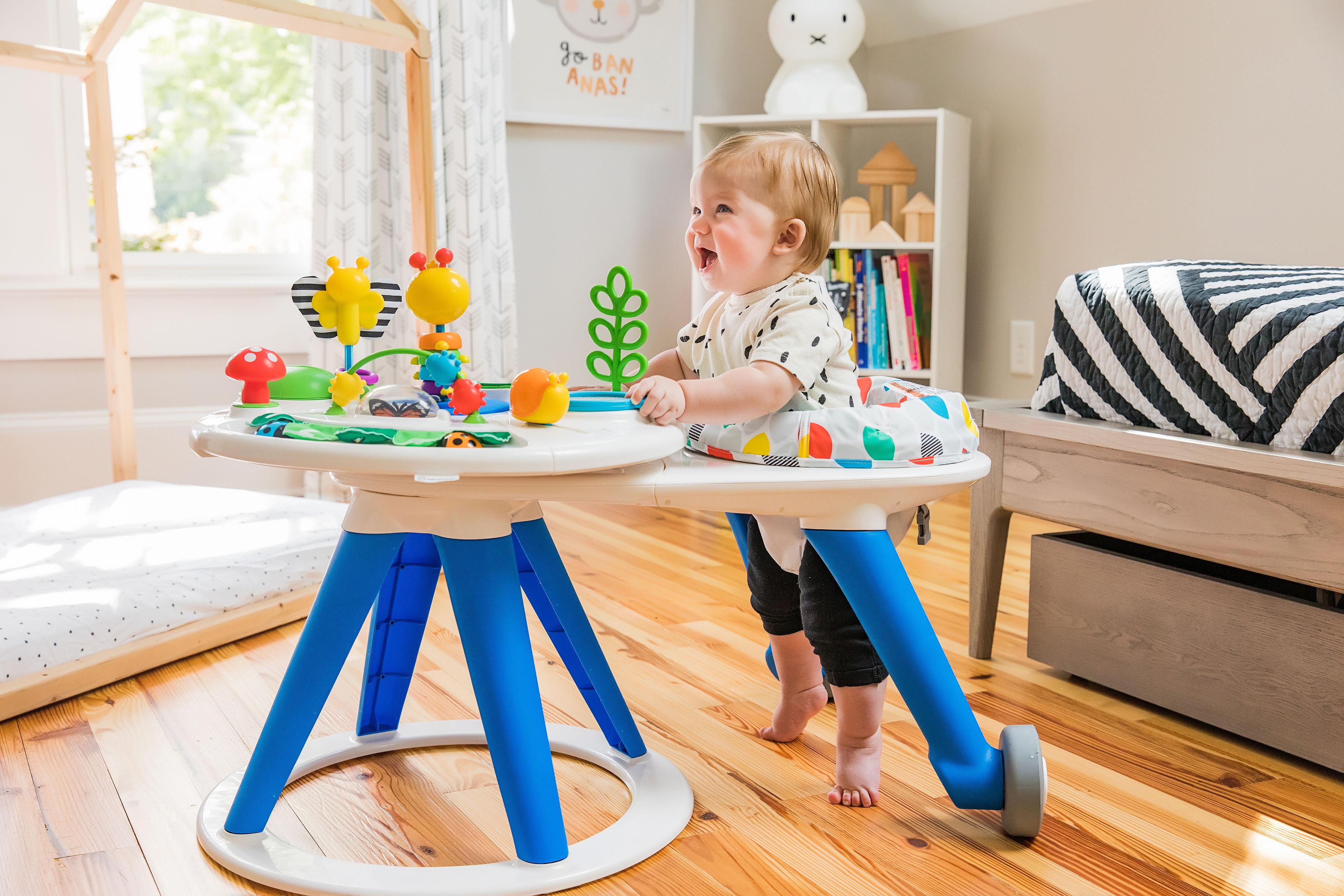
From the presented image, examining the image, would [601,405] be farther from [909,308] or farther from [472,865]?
[909,308]

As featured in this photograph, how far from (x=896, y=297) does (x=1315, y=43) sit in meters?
0.91

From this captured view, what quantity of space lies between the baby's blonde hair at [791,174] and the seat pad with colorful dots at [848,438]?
16cm

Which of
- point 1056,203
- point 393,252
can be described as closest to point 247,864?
point 393,252

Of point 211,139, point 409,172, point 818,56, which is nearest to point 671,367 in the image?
point 409,172

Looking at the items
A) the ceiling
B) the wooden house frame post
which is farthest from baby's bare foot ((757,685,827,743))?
the ceiling

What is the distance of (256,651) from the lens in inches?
58.2

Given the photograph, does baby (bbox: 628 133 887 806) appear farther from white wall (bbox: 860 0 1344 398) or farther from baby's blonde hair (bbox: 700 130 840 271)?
white wall (bbox: 860 0 1344 398)

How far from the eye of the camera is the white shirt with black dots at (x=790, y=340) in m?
0.97

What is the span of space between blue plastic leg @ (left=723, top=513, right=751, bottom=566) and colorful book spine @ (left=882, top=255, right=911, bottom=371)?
1.34 m

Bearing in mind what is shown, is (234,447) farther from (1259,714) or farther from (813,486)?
(1259,714)

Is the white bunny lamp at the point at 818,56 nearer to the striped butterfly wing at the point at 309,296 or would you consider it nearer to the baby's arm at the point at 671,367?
the baby's arm at the point at 671,367

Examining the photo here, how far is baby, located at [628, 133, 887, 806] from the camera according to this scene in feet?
3.13

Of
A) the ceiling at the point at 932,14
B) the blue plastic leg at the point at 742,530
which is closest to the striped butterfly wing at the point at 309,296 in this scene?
the blue plastic leg at the point at 742,530

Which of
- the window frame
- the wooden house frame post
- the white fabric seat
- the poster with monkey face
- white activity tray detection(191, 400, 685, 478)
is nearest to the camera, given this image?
white activity tray detection(191, 400, 685, 478)
